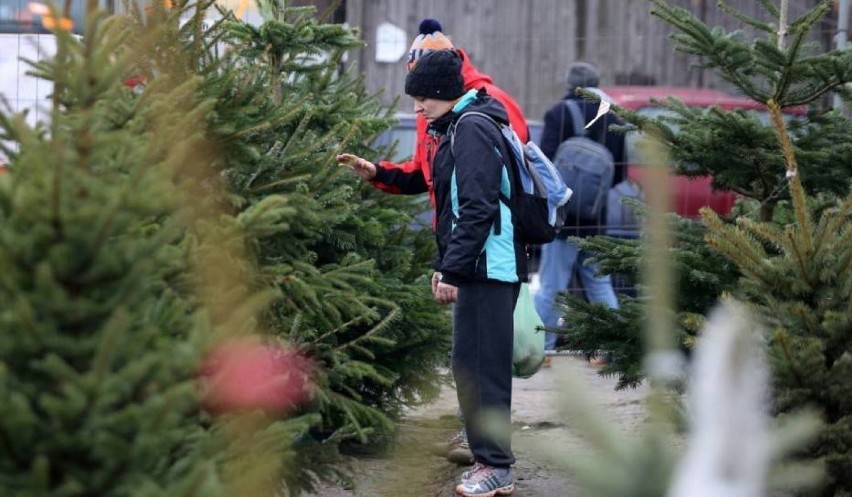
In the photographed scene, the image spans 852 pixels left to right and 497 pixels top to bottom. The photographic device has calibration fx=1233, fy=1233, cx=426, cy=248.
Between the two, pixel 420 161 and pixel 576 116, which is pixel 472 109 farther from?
pixel 576 116

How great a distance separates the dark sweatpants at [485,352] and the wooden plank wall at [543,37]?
7.55m

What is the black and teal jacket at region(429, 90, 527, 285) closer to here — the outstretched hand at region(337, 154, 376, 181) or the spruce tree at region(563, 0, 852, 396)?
the outstretched hand at region(337, 154, 376, 181)

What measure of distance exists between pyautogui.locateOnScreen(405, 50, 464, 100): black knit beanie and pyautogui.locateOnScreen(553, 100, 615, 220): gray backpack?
3809mm

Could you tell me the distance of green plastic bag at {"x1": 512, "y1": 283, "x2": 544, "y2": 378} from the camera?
5.41 meters

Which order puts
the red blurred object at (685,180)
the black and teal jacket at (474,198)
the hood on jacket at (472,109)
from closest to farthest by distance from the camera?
the black and teal jacket at (474,198), the hood on jacket at (472,109), the red blurred object at (685,180)

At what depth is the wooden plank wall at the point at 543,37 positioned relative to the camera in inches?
491

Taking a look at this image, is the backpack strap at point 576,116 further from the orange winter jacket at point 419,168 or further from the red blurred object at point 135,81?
the red blurred object at point 135,81

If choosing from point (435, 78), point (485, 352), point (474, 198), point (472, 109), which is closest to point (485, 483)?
point (485, 352)

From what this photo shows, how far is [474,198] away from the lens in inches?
172

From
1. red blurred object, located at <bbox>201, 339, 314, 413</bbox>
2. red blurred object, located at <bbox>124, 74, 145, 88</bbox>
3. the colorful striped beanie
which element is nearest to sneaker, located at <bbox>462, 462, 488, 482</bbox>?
red blurred object, located at <bbox>201, 339, 314, 413</bbox>

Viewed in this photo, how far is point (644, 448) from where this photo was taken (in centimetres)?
206

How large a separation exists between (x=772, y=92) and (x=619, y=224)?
156 inches

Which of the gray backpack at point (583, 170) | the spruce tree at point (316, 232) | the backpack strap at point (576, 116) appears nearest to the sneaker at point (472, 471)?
the spruce tree at point (316, 232)

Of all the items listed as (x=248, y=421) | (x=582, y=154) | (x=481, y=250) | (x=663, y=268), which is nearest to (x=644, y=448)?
(x=663, y=268)
